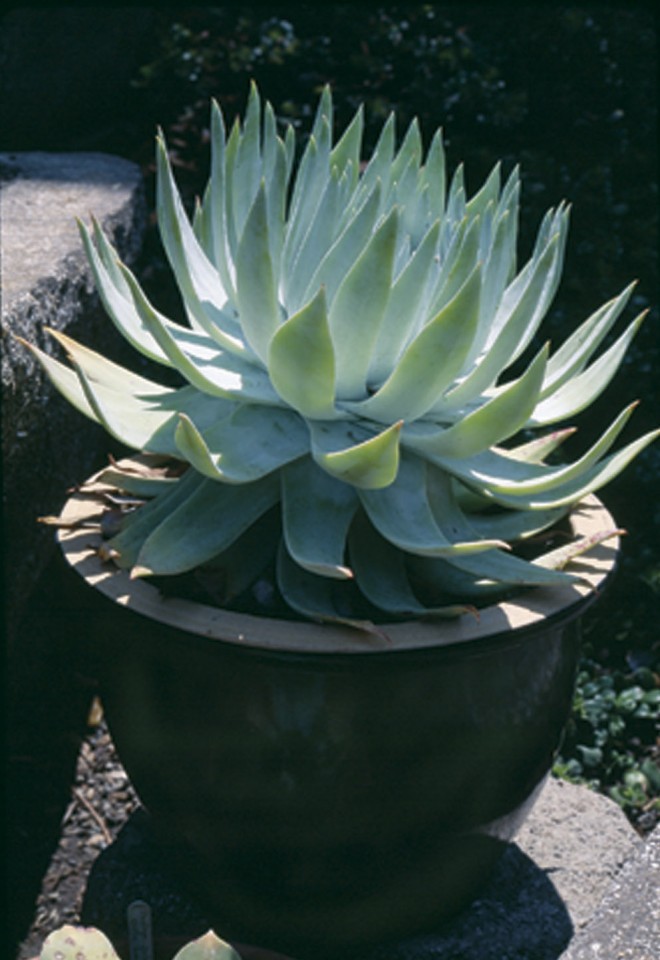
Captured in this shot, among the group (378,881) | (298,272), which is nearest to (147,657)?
(378,881)

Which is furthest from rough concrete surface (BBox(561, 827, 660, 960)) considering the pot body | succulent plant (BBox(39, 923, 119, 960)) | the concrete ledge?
the concrete ledge

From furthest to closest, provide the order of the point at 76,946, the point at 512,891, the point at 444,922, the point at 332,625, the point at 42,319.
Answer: the point at 42,319, the point at 512,891, the point at 444,922, the point at 332,625, the point at 76,946

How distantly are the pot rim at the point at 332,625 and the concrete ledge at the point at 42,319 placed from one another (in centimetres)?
46

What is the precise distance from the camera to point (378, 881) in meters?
1.53

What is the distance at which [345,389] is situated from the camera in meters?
1.46

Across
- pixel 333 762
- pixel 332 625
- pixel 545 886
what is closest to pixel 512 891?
pixel 545 886

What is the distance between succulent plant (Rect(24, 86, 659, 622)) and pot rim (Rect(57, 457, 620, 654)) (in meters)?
0.03

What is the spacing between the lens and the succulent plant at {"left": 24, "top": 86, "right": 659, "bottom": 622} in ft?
4.46

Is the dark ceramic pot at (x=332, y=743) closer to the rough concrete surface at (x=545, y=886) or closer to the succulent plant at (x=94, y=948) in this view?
the rough concrete surface at (x=545, y=886)

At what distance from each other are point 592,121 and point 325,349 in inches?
102

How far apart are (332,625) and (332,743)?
5.8 inches

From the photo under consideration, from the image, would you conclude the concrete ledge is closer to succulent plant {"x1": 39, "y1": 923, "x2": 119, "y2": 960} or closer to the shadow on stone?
the shadow on stone

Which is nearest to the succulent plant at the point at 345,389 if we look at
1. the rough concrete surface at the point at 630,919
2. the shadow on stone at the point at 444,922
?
the rough concrete surface at the point at 630,919

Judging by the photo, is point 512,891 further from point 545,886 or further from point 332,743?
point 332,743
